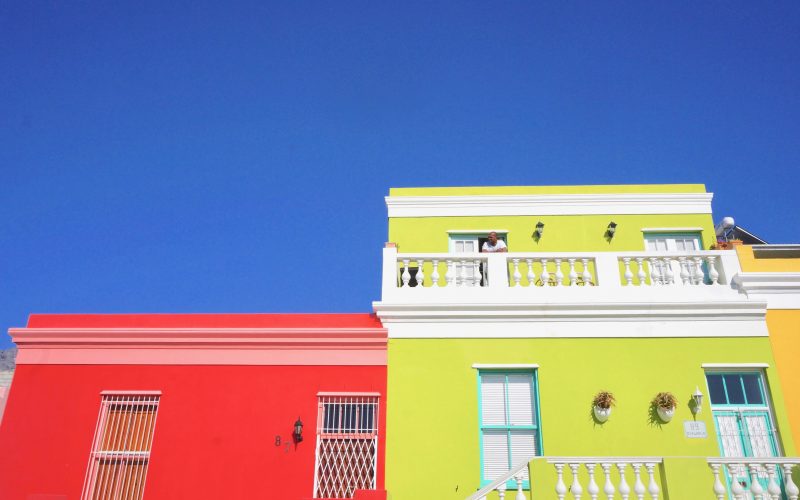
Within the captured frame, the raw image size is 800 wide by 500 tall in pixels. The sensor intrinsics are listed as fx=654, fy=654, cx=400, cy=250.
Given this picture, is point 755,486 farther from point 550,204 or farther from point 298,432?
point 550,204

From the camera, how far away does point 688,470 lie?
732cm

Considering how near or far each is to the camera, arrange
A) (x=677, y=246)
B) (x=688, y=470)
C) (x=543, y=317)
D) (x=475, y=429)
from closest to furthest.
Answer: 1. (x=688, y=470)
2. (x=475, y=429)
3. (x=543, y=317)
4. (x=677, y=246)

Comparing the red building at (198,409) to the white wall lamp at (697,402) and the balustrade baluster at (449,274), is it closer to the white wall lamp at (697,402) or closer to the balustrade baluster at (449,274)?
the balustrade baluster at (449,274)

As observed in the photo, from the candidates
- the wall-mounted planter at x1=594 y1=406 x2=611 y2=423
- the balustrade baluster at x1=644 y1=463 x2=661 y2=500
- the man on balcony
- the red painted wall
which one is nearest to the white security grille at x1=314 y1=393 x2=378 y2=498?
the red painted wall

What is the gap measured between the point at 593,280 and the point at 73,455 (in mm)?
8048

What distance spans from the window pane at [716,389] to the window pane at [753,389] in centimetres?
32

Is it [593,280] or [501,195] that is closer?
[593,280]

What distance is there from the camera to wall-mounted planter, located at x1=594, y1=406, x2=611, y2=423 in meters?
8.80

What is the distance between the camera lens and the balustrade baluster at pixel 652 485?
23.5 feet

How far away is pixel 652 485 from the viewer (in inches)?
285

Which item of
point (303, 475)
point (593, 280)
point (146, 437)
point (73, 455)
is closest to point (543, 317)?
point (593, 280)

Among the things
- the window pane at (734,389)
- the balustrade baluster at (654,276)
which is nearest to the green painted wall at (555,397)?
the window pane at (734,389)

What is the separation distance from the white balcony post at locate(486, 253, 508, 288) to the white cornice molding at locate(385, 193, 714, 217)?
12.1 feet

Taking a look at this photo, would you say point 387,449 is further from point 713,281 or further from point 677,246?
point 677,246
